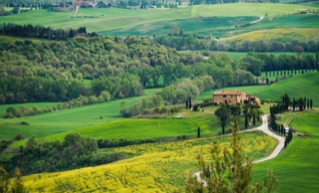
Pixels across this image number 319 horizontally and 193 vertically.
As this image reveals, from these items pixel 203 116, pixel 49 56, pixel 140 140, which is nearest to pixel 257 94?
pixel 203 116

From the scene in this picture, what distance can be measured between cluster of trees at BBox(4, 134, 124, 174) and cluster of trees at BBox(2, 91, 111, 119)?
27834 millimetres

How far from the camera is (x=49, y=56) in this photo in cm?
15412

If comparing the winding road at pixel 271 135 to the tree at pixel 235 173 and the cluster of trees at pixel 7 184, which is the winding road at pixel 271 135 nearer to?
the cluster of trees at pixel 7 184

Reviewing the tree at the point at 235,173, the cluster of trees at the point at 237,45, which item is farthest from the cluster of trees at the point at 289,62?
the tree at the point at 235,173

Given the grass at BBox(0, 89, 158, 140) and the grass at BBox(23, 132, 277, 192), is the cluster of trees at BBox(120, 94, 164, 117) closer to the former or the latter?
the grass at BBox(0, 89, 158, 140)

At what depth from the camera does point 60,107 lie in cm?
12475

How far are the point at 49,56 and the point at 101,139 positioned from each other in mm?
64506

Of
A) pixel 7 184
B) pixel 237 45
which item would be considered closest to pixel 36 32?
pixel 237 45

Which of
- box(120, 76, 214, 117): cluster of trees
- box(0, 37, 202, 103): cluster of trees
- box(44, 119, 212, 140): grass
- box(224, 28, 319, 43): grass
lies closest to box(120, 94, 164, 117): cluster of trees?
box(120, 76, 214, 117): cluster of trees

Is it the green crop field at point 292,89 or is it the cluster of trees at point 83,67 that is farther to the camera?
the cluster of trees at point 83,67

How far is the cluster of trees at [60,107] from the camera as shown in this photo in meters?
119

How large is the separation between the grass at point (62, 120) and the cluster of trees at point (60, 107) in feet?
6.73

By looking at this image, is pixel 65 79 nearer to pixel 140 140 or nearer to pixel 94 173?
pixel 140 140

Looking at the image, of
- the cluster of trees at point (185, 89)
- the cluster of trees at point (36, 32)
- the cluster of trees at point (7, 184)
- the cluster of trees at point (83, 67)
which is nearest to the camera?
the cluster of trees at point (7, 184)
